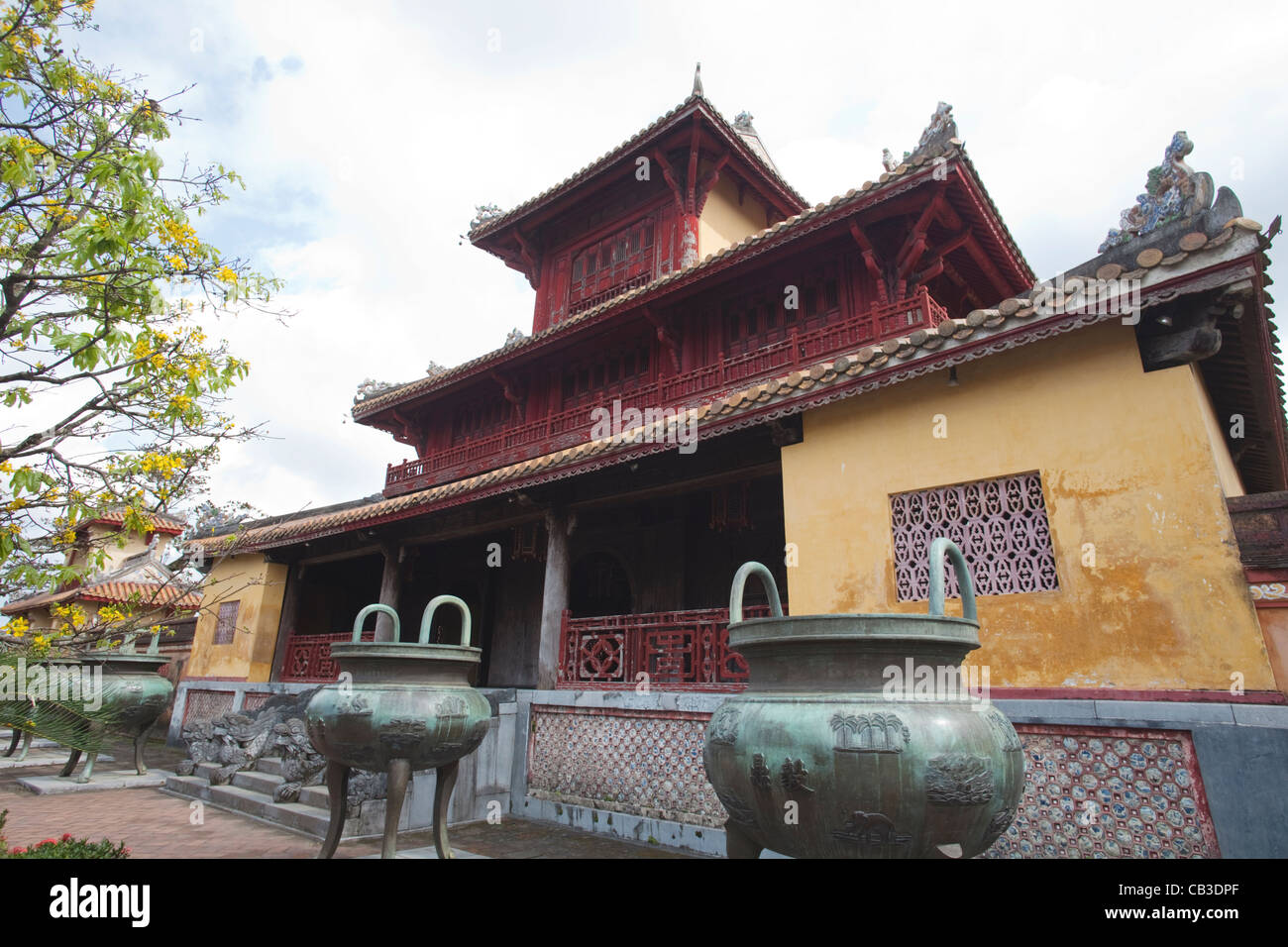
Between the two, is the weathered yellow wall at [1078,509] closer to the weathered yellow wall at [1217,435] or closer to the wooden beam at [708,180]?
the weathered yellow wall at [1217,435]

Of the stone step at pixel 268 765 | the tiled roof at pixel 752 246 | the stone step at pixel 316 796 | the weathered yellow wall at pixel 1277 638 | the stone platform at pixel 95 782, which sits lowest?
the stone platform at pixel 95 782

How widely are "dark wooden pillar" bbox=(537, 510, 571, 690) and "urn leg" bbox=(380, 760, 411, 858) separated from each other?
3033 millimetres

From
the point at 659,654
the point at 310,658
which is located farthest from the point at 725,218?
the point at 310,658

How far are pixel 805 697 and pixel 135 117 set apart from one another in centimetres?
411

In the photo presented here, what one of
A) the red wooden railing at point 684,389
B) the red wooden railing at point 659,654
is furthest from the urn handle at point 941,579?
the red wooden railing at point 684,389

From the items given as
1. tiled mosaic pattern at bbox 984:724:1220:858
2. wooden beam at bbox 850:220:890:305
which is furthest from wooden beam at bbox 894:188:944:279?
tiled mosaic pattern at bbox 984:724:1220:858

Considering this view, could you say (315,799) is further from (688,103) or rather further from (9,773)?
(688,103)

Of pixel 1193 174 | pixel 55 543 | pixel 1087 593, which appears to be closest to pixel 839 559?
pixel 1087 593

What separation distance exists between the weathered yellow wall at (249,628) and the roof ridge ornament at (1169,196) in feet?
41.3

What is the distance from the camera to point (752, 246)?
27.1 ft

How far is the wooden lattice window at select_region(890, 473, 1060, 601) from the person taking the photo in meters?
4.73

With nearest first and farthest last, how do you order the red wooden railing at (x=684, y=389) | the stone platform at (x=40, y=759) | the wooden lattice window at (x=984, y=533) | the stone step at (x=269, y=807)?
the wooden lattice window at (x=984, y=533)
the stone step at (x=269, y=807)
the red wooden railing at (x=684, y=389)
the stone platform at (x=40, y=759)

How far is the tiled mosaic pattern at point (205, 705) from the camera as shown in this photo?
1190cm

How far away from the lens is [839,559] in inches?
220
